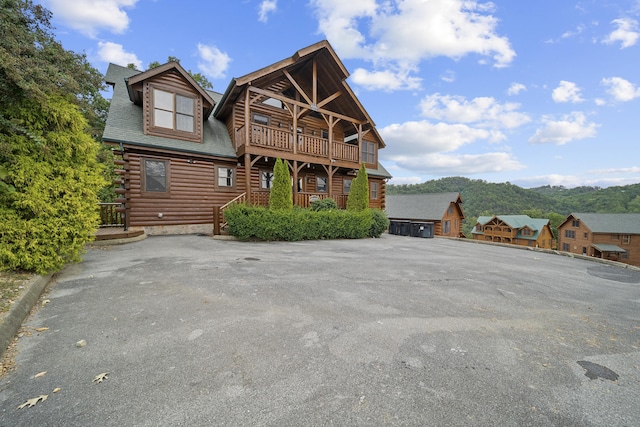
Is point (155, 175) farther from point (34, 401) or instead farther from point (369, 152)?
point (369, 152)

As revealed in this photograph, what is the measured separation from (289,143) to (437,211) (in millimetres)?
21707

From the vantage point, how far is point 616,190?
69.0m

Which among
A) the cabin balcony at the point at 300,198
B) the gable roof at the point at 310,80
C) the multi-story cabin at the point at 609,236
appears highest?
the gable roof at the point at 310,80

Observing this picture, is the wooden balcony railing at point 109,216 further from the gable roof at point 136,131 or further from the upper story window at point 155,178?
the gable roof at point 136,131

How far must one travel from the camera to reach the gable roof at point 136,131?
1001cm

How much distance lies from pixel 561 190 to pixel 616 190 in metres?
36.7

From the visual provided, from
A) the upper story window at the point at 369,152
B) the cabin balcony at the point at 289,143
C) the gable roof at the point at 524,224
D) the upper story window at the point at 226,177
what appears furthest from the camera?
the gable roof at the point at 524,224

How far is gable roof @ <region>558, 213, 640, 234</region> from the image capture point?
108 feet

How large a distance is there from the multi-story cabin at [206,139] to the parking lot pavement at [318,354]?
23.3 feet

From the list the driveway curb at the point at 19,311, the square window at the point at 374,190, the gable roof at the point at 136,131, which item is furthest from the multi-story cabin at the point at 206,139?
the driveway curb at the point at 19,311

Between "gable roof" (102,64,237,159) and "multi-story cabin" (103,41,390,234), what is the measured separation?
4cm

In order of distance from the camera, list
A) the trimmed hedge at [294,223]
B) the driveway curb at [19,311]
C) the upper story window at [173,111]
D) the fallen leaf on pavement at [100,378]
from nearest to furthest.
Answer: the fallen leaf on pavement at [100,378] → the driveway curb at [19,311] → the trimmed hedge at [294,223] → the upper story window at [173,111]

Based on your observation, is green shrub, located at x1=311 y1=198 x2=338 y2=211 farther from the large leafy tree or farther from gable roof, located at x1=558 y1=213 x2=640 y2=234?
gable roof, located at x1=558 y1=213 x2=640 y2=234

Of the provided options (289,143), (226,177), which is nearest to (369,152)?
(289,143)
